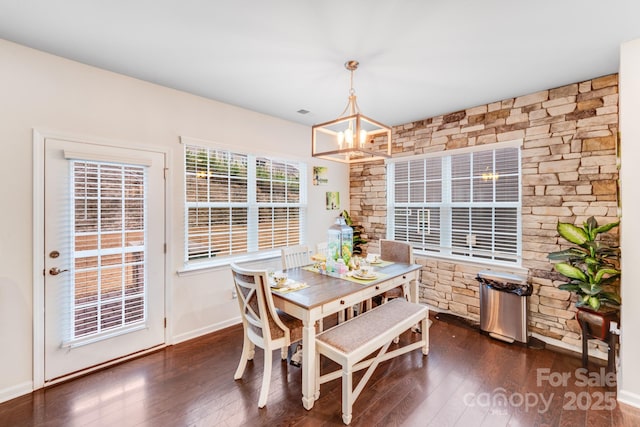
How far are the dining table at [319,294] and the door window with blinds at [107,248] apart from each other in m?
1.57

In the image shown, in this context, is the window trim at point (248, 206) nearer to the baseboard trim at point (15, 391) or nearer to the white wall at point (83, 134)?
the white wall at point (83, 134)

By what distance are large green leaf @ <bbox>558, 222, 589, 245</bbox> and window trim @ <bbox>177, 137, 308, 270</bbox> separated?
3115 mm

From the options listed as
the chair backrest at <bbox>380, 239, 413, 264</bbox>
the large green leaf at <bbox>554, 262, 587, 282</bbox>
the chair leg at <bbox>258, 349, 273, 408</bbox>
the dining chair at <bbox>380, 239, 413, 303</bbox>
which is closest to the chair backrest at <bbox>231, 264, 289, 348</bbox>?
the chair leg at <bbox>258, 349, 273, 408</bbox>

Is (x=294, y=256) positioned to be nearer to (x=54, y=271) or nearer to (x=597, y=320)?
(x=54, y=271)

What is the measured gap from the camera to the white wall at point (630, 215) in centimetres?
221

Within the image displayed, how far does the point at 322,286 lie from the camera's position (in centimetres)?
262

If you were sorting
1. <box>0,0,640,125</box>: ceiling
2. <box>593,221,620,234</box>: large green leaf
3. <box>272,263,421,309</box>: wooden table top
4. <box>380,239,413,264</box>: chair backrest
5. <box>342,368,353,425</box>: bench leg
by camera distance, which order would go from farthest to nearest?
1. <box>380,239,413,264</box>: chair backrest
2. <box>593,221,620,234</box>: large green leaf
3. <box>272,263,421,309</box>: wooden table top
4. <box>342,368,353,425</box>: bench leg
5. <box>0,0,640,125</box>: ceiling

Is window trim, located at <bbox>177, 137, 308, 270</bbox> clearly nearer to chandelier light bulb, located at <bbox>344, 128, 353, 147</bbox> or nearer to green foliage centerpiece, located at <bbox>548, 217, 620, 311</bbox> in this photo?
chandelier light bulb, located at <bbox>344, 128, 353, 147</bbox>

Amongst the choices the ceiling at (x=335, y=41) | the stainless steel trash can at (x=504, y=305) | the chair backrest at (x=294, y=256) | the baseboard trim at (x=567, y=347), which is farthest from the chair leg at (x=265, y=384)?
the baseboard trim at (x=567, y=347)

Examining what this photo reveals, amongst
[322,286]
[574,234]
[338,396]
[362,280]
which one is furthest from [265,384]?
[574,234]

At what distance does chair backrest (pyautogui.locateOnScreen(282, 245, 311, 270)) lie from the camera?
3403mm

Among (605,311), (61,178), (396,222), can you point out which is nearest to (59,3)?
(61,178)

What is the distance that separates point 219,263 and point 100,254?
121 centimetres

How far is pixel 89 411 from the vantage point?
7.03ft
